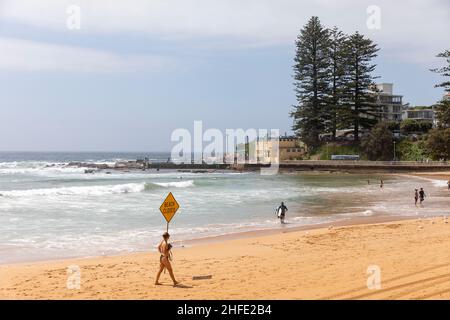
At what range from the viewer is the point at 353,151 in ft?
Result: 253

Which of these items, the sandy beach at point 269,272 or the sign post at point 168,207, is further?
the sign post at point 168,207

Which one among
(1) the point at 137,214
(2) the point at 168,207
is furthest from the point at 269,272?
(1) the point at 137,214

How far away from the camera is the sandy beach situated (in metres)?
9.82

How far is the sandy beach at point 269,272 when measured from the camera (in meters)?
9.82

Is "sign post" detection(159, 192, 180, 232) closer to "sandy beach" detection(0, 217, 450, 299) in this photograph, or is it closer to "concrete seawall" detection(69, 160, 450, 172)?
"sandy beach" detection(0, 217, 450, 299)

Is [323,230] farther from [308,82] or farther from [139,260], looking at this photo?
[308,82]

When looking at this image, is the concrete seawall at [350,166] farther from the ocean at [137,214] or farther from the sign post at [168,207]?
the sign post at [168,207]

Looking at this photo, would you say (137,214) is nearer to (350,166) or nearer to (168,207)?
(168,207)

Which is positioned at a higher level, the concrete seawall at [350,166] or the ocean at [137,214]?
the concrete seawall at [350,166]

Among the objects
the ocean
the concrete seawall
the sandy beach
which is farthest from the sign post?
the concrete seawall

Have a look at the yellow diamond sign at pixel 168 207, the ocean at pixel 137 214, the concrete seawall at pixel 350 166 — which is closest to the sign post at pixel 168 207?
the yellow diamond sign at pixel 168 207

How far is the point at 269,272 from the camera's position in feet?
38.9
